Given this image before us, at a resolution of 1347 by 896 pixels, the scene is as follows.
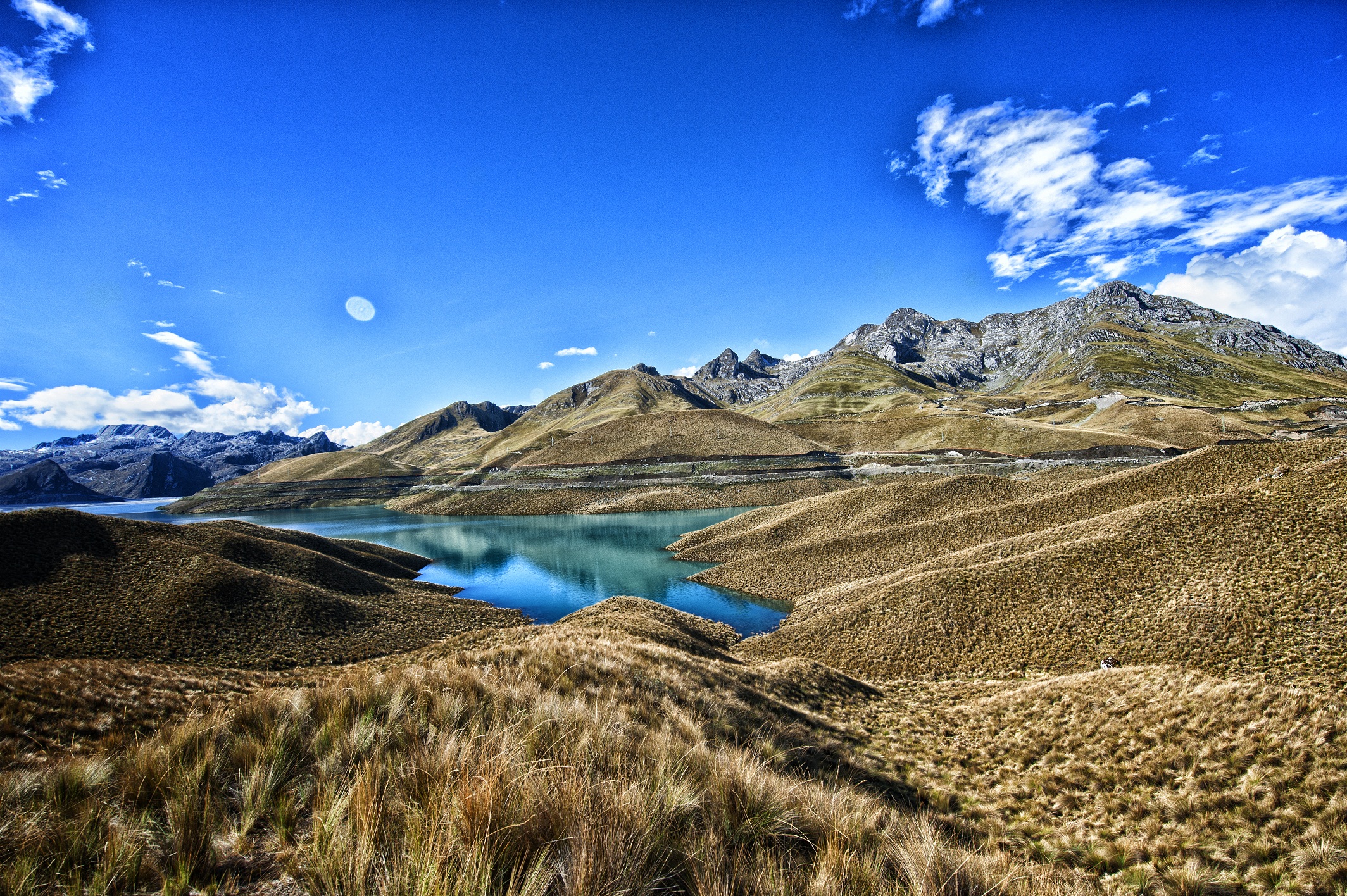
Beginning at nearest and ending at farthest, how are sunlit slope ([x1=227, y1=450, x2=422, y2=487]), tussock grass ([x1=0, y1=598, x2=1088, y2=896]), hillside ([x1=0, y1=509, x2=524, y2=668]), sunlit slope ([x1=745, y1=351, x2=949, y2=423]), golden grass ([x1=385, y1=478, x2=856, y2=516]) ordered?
tussock grass ([x1=0, y1=598, x2=1088, y2=896]) → hillside ([x1=0, y1=509, x2=524, y2=668]) → golden grass ([x1=385, y1=478, x2=856, y2=516]) → sunlit slope ([x1=227, y1=450, x2=422, y2=487]) → sunlit slope ([x1=745, y1=351, x2=949, y2=423])

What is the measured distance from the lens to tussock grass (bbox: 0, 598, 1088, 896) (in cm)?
279

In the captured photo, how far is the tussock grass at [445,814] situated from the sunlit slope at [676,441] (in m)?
87.6

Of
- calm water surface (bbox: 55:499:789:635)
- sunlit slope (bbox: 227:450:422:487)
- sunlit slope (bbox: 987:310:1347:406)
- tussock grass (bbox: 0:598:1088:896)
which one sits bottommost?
calm water surface (bbox: 55:499:789:635)

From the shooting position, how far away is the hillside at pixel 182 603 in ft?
54.4

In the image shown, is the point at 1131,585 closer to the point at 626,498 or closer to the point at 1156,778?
the point at 1156,778

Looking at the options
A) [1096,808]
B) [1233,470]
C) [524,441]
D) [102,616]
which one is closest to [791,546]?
[1233,470]

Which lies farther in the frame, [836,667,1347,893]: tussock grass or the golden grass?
the golden grass

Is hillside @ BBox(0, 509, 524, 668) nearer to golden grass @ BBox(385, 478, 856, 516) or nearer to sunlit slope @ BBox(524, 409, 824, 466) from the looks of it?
golden grass @ BBox(385, 478, 856, 516)

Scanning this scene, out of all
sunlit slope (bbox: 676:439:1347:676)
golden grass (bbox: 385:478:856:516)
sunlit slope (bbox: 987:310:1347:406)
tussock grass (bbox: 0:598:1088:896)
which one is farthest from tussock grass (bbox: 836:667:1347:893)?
sunlit slope (bbox: 987:310:1347:406)

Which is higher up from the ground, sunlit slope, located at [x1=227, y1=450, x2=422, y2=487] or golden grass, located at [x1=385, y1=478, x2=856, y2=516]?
sunlit slope, located at [x1=227, y1=450, x2=422, y2=487]

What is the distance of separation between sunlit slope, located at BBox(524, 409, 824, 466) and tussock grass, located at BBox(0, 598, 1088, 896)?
87613 millimetres

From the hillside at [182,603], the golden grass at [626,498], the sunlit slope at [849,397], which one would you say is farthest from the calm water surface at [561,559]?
the sunlit slope at [849,397]

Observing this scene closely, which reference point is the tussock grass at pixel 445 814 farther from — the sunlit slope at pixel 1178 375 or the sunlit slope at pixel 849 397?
the sunlit slope at pixel 1178 375

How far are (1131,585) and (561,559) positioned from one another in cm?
4123
